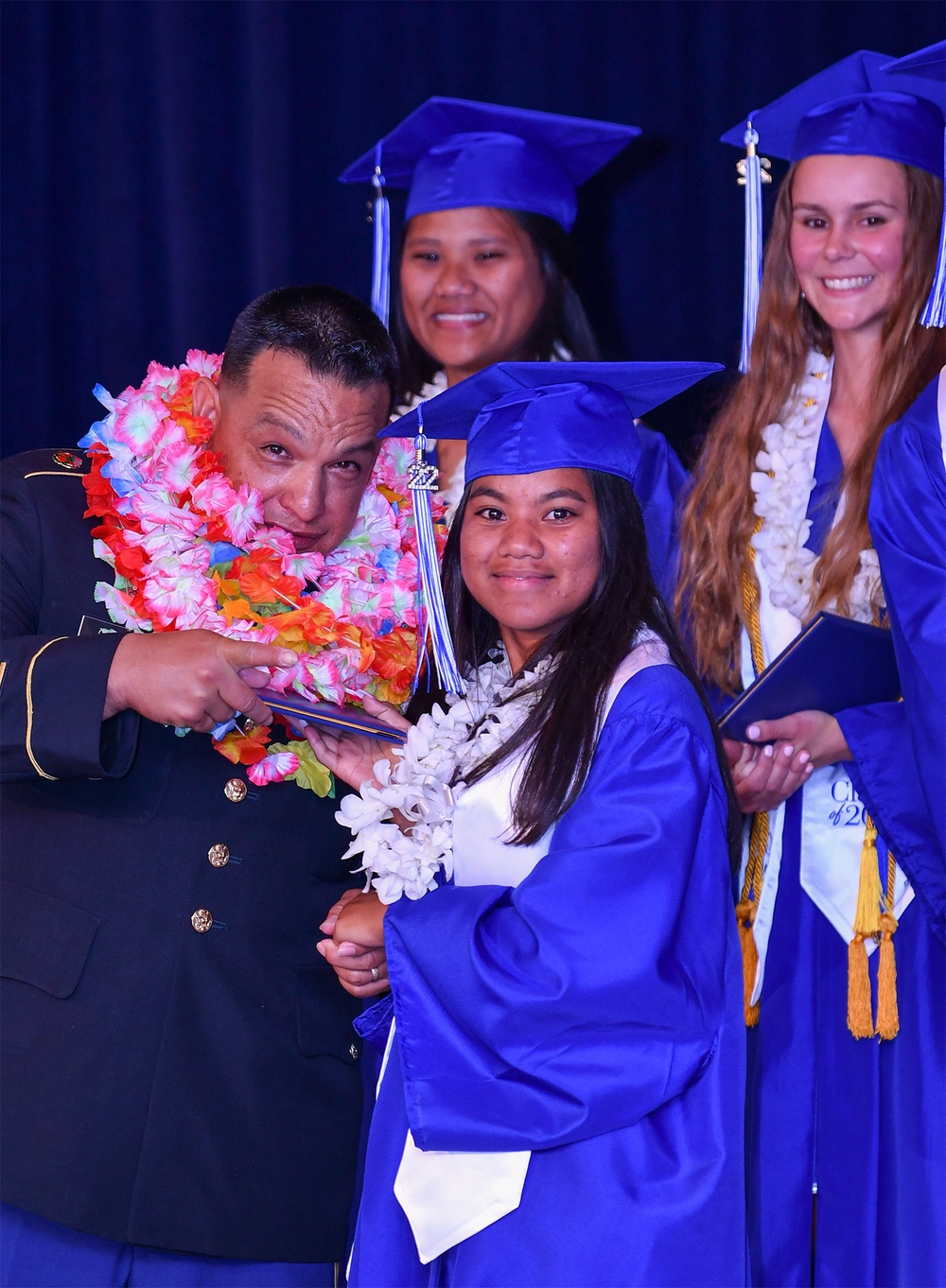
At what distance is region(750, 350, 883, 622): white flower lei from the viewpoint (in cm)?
268

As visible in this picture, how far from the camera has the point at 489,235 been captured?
10.6 feet

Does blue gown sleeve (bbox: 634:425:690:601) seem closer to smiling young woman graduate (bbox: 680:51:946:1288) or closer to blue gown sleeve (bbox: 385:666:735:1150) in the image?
smiling young woman graduate (bbox: 680:51:946:1288)

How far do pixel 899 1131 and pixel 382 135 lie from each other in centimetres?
261

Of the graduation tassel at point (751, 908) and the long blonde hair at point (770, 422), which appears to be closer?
the graduation tassel at point (751, 908)

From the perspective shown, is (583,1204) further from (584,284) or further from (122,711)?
(584,284)

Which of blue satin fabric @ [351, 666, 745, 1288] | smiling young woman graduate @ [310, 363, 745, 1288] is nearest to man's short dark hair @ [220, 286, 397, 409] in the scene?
smiling young woman graduate @ [310, 363, 745, 1288]

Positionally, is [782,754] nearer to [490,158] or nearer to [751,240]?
[751,240]

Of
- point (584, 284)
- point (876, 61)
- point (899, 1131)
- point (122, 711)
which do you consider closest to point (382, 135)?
point (584, 284)

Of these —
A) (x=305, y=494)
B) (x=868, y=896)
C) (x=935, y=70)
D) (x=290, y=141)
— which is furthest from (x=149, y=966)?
(x=290, y=141)

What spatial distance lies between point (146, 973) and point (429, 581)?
29.1 inches

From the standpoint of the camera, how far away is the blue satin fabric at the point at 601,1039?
180 centimetres

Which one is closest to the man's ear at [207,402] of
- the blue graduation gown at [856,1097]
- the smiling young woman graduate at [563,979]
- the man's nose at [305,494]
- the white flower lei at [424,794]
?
the man's nose at [305,494]

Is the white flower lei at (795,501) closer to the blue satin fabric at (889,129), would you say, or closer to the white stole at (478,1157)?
the blue satin fabric at (889,129)

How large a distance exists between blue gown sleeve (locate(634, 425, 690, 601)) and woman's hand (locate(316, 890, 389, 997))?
117 centimetres
